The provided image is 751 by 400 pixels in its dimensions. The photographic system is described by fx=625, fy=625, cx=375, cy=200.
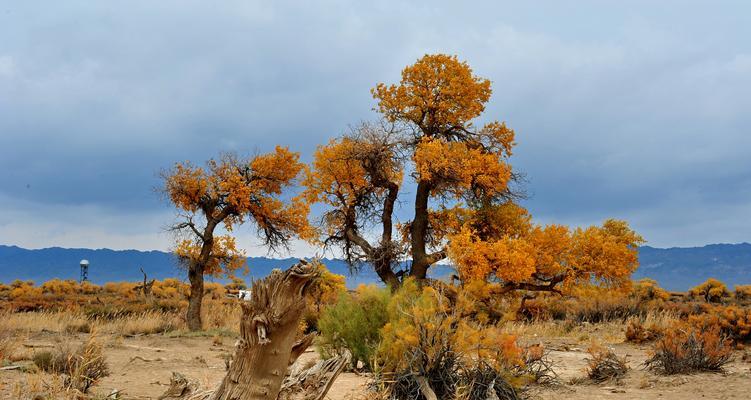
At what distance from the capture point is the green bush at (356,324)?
38.5ft

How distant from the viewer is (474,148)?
22.2m

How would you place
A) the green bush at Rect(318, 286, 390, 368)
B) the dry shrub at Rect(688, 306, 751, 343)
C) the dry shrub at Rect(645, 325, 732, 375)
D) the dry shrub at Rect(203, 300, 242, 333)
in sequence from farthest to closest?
1. the dry shrub at Rect(203, 300, 242, 333)
2. the dry shrub at Rect(688, 306, 751, 343)
3. the green bush at Rect(318, 286, 390, 368)
4. the dry shrub at Rect(645, 325, 732, 375)

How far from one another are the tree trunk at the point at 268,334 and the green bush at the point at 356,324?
20.1 ft

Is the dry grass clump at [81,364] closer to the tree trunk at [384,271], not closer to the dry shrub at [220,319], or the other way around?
the tree trunk at [384,271]

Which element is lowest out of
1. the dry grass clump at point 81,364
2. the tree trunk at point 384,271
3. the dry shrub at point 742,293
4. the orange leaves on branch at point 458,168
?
the dry grass clump at point 81,364

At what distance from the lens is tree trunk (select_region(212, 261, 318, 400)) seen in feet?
16.4

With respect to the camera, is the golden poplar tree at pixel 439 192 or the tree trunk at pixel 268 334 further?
the golden poplar tree at pixel 439 192

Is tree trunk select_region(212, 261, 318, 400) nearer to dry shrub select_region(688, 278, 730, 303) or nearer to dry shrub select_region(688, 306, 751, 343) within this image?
dry shrub select_region(688, 306, 751, 343)

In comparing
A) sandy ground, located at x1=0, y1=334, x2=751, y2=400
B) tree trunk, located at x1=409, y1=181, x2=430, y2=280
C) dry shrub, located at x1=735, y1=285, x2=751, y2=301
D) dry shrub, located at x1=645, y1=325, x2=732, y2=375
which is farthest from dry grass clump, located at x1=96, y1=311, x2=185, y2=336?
dry shrub, located at x1=735, y1=285, x2=751, y2=301

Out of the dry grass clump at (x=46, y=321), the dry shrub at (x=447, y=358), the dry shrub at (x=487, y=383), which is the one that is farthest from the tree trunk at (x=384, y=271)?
the dry shrub at (x=487, y=383)

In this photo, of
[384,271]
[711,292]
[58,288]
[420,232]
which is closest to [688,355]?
[420,232]

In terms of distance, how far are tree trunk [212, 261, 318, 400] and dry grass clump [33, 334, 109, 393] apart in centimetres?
194

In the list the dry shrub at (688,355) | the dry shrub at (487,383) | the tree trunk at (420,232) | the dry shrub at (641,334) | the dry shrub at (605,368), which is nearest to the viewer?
the dry shrub at (487,383)

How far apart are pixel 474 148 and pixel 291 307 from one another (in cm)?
1787
